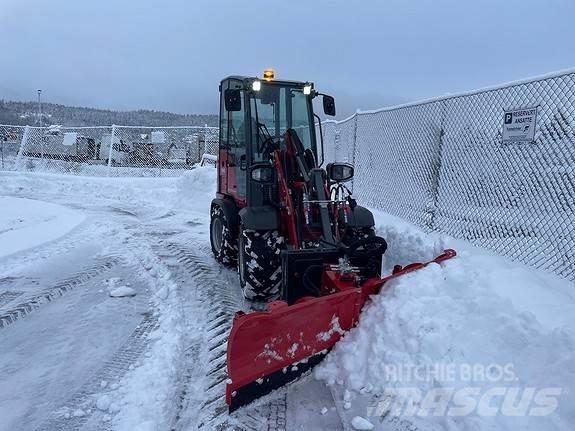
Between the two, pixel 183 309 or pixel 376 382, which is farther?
pixel 183 309

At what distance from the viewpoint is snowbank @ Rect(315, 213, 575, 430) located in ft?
8.91

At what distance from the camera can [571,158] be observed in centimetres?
457

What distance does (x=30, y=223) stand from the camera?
931 cm

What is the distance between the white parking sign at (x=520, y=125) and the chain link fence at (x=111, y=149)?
15520mm

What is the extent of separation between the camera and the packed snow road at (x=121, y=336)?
3.01 metres

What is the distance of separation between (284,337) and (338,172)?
2.29m

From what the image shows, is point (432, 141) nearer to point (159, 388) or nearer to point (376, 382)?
point (376, 382)

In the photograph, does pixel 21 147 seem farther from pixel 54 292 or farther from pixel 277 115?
pixel 277 115

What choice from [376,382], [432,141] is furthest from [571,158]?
[376,382]

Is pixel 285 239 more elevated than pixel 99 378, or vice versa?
pixel 285 239

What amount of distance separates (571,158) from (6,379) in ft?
17.8

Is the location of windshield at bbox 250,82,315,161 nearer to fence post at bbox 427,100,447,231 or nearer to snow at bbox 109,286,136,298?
snow at bbox 109,286,136,298

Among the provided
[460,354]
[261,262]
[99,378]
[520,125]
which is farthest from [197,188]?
[460,354]

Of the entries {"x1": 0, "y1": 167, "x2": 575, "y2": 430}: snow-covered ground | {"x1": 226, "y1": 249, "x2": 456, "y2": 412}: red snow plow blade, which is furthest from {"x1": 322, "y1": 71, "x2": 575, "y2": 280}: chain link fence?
{"x1": 226, "y1": 249, "x2": 456, "y2": 412}: red snow plow blade
